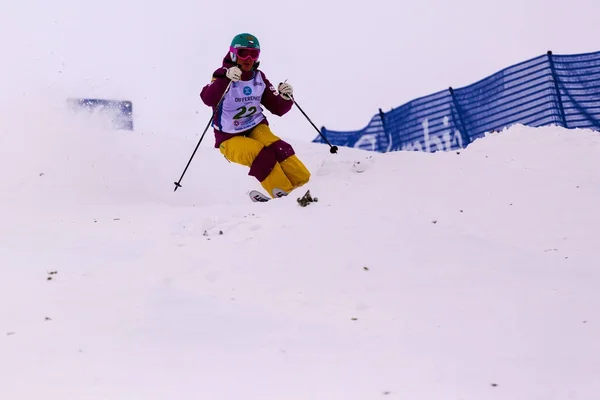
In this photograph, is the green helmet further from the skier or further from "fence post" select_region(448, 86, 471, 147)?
"fence post" select_region(448, 86, 471, 147)

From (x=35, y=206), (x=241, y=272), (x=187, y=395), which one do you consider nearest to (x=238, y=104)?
(x=35, y=206)

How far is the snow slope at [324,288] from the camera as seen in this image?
2607 millimetres

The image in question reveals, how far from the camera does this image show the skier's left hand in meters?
7.14

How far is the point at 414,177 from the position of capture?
20.6 ft

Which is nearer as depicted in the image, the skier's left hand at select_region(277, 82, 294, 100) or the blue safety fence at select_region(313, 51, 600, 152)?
the skier's left hand at select_region(277, 82, 294, 100)

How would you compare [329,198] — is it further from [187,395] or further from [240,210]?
[187,395]

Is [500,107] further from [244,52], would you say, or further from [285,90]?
[244,52]

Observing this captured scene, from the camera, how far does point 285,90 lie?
23.4ft

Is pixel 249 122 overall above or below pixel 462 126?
below

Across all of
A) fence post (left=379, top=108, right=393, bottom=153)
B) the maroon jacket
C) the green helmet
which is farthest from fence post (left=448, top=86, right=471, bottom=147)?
the green helmet

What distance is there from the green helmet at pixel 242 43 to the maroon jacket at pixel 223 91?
0.12 meters

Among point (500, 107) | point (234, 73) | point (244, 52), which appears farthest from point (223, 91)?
point (500, 107)

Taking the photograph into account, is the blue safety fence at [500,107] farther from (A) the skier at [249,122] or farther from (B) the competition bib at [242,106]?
(B) the competition bib at [242,106]

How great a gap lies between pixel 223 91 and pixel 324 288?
3.45 metres
